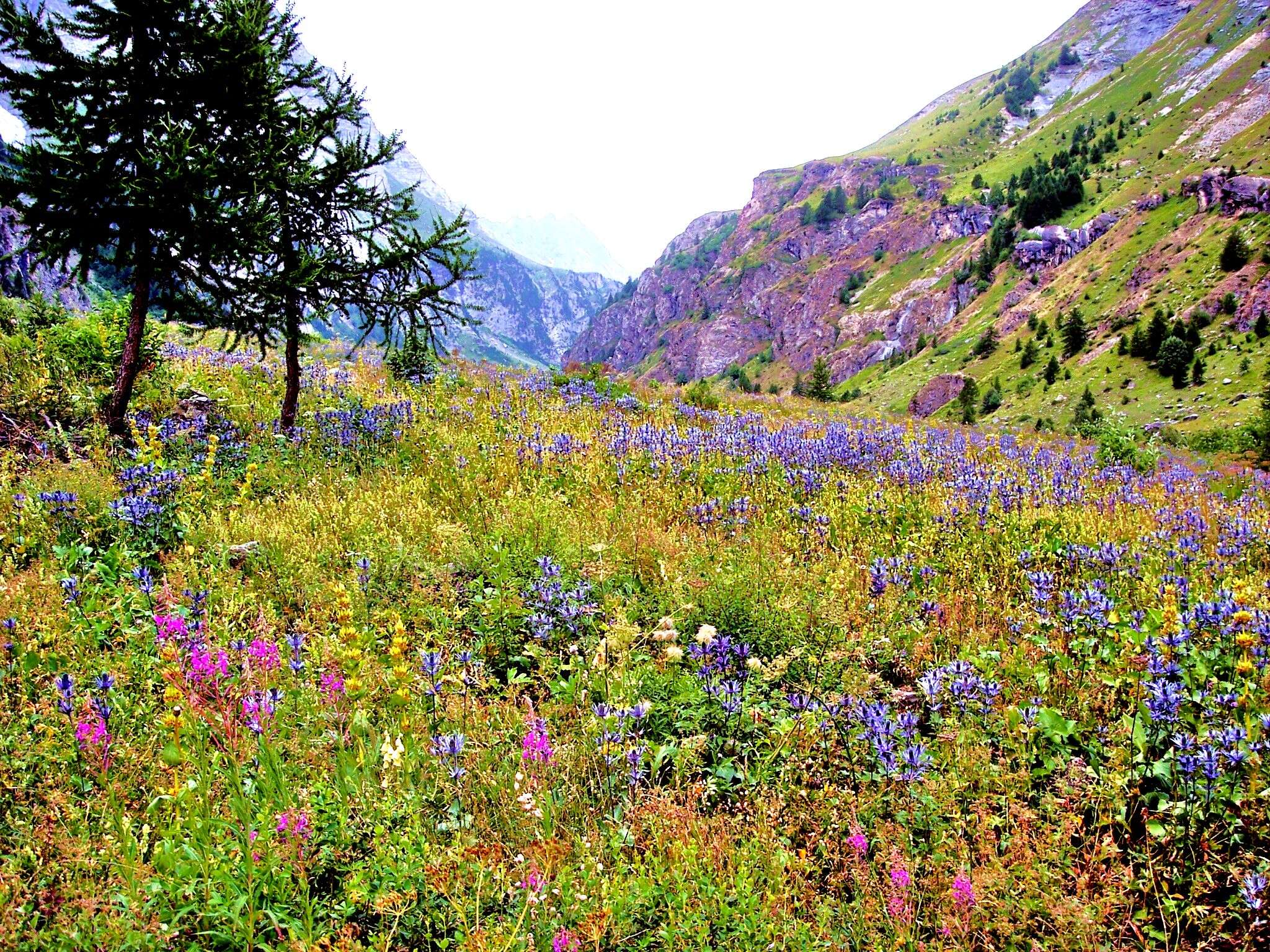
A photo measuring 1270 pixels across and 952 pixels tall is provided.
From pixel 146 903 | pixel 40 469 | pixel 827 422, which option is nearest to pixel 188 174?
pixel 40 469

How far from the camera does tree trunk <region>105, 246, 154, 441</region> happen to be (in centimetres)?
654

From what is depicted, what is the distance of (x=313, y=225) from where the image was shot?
8.07 meters

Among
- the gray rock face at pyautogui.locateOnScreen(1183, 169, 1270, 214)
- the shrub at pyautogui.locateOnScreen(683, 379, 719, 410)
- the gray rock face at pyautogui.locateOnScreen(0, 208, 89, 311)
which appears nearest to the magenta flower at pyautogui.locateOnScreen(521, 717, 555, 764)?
the gray rock face at pyautogui.locateOnScreen(0, 208, 89, 311)

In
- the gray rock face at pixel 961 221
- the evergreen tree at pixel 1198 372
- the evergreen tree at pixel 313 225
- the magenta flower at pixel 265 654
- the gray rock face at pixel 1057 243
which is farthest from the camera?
the gray rock face at pixel 961 221

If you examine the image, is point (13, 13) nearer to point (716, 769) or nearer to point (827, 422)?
point (716, 769)

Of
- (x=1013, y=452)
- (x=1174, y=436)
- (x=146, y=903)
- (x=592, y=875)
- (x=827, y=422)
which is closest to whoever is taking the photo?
(x=146, y=903)

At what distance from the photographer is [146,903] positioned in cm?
194

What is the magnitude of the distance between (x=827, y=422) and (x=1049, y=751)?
9810 mm

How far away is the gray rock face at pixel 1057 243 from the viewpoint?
273ft

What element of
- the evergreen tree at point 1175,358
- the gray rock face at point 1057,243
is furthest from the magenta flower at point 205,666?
the gray rock face at point 1057,243

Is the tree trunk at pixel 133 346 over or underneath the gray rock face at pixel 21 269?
underneath

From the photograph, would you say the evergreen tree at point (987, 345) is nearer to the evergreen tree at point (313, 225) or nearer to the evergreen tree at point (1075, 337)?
the evergreen tree at point (1075, 337)

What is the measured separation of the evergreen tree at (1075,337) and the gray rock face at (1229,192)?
14206mm

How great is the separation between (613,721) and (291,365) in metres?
7.53
